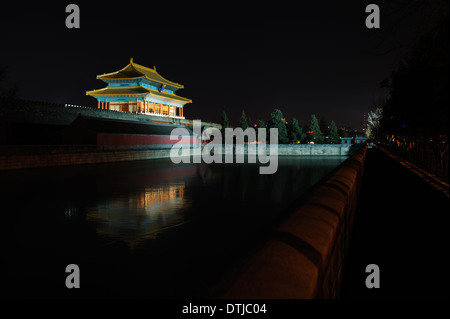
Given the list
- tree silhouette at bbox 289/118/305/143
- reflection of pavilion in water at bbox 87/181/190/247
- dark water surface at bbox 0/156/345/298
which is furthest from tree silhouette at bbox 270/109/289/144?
reflection of pavilion in water at bbox 87/181/190/247

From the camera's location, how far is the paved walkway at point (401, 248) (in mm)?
4555

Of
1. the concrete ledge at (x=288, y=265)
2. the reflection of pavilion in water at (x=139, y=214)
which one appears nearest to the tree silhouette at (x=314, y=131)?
the reflection of pavilion in water at (x=139, y=214)

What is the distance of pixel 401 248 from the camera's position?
19.7 feet

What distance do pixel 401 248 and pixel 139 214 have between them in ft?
28.1

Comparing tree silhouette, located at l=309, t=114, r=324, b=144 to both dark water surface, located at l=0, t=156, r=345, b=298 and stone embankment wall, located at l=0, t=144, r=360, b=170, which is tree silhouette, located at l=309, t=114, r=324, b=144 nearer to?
stone embankment wall, located at l=0, t=144, r=360, b=170

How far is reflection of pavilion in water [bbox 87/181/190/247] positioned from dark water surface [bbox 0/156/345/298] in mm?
31

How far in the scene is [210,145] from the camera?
59250mm

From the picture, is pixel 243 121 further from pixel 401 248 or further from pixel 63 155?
pixel 401 248

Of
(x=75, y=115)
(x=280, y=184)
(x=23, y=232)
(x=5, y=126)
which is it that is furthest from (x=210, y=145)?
(x=23, y=232)

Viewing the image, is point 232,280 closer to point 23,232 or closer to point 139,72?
point 23,232

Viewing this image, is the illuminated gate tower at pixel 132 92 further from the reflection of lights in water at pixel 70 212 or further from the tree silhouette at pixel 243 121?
the reflection of lights in water at pixel 70 212

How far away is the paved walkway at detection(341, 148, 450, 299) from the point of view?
455 cm

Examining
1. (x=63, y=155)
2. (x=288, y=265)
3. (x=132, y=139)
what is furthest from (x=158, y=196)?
(x=132, y=139)

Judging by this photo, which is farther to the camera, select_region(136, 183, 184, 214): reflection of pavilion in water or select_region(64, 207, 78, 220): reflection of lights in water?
select_region(136, 183, 184, 214): reflection of pavilion in water
